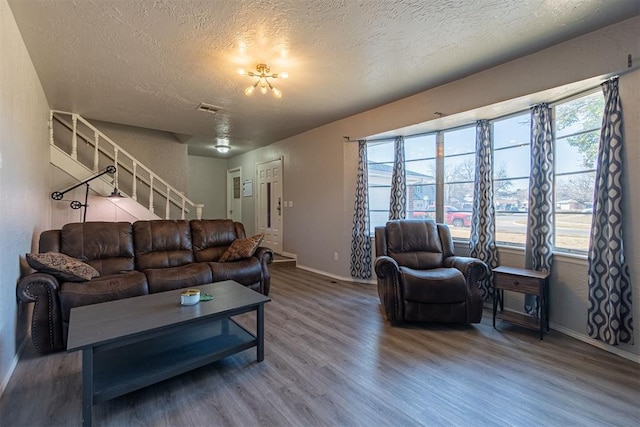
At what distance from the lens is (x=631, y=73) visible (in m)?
2.21

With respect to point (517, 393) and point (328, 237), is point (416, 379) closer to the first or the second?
point (517, 393)

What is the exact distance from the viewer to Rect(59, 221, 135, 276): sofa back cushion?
302 cm

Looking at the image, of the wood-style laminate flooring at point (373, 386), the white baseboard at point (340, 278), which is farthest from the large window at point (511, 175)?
the white baseboard at point (340, 278)

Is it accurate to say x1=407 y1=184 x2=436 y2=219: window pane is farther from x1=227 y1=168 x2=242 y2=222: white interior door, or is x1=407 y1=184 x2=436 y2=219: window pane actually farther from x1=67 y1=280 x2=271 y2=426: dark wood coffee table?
x1=227 y1=168 x2=242 y2=222: white interior door

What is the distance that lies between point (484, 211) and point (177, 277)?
346cm

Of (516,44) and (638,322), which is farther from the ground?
(516,44)

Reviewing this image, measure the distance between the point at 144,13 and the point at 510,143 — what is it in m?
3.65

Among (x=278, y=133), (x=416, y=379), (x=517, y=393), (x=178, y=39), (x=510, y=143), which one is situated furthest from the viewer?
(x=278, y=133)

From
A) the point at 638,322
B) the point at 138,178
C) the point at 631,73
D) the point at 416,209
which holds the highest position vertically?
the point at 631,73

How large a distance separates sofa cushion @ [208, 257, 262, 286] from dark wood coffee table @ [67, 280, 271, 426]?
94cm

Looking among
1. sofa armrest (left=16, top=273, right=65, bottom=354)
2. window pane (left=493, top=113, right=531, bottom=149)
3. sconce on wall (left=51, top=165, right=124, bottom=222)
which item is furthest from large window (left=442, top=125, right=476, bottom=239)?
sconce on wall (left=51, top=165, right=124, bottom=222)

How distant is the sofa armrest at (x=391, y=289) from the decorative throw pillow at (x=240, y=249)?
1697mm

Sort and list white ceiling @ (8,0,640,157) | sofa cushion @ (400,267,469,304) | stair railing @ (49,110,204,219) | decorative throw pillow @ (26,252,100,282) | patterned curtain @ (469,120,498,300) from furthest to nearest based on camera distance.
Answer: stair railing @ (49,110,204,219), patterned curtain @ (469,120,498,300), sofa cushion @ (400,267,469,304), decorative throw pillow @ (26,252,100,282), white ceiling @ (8,0,640,157)

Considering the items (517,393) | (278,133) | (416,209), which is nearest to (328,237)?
(416,209)
